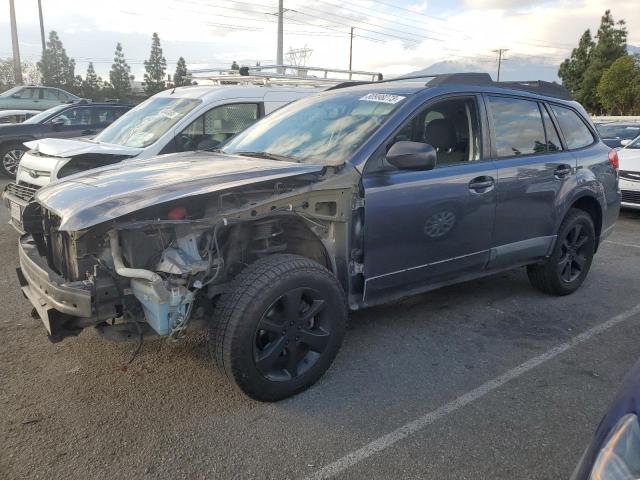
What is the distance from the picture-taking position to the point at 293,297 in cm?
296

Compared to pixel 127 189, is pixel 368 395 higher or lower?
lower

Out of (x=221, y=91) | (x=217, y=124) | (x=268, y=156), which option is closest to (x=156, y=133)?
(x=217, y=124)

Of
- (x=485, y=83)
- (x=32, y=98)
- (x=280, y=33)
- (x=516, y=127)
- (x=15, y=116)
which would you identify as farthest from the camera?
(x=280, y=33)

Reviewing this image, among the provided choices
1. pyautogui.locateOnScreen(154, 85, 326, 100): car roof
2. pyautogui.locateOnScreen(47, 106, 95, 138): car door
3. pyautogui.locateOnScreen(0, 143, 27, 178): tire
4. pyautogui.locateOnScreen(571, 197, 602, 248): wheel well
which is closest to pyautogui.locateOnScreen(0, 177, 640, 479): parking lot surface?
pyautogui.locateOnScreen(571, 197, 602, 248): wheel well

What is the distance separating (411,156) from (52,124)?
9.28 m

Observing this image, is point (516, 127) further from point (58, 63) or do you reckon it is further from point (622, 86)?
point (58, 63)

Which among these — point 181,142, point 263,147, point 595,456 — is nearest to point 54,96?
point 181,142

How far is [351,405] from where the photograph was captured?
9.95 ft

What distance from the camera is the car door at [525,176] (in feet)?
13.4

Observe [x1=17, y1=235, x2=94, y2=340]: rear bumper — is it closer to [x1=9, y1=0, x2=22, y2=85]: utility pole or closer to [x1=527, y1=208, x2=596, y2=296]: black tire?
[x1=527, y1=208, x2=596, y2=296]: black tire

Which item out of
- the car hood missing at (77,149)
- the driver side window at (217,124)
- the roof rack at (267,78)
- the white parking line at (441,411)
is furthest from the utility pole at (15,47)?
the white parking line at (441,411)

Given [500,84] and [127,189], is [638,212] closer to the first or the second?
[500,84]

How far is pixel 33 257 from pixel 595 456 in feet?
9.88

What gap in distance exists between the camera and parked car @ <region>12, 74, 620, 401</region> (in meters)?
2.77
